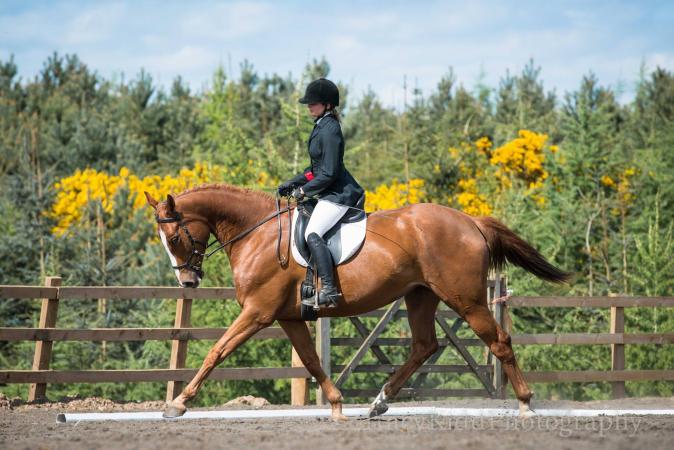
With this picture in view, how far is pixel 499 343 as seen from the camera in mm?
7105

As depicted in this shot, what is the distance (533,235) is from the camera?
47.4 feet

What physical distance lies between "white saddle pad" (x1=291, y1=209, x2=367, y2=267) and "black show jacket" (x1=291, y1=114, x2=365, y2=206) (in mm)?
221

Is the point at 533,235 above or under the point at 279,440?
above

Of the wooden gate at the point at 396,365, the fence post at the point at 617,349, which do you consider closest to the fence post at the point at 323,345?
the wooden gate at the point at 396,365

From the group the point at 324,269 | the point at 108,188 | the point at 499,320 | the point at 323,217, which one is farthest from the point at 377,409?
the point at 108,188

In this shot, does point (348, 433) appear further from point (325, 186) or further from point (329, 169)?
point (329, 169)

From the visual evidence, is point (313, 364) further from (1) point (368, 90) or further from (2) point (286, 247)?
(1) point (368, 90)

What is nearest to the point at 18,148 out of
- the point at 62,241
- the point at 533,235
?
the point at 62,241

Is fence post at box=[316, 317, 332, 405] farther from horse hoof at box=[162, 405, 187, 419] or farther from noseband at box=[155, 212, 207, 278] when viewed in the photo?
horse hoof at box=[162, 405, 187, 419]

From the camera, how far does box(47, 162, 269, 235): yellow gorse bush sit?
54.5 ft

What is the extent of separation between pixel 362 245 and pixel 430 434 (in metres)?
1.99

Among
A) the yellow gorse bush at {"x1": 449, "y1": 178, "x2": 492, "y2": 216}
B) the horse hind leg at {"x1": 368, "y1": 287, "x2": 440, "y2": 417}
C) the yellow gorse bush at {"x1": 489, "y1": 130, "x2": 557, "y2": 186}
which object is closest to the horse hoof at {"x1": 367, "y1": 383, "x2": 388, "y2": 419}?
the horse hind leg at {"x1": 368, "y1": 287, "x2": 440, "y2": 417}

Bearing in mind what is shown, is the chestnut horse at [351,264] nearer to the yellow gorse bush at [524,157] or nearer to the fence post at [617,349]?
the fence post at [617,349]

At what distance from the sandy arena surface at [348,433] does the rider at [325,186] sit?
1269 millimetres
